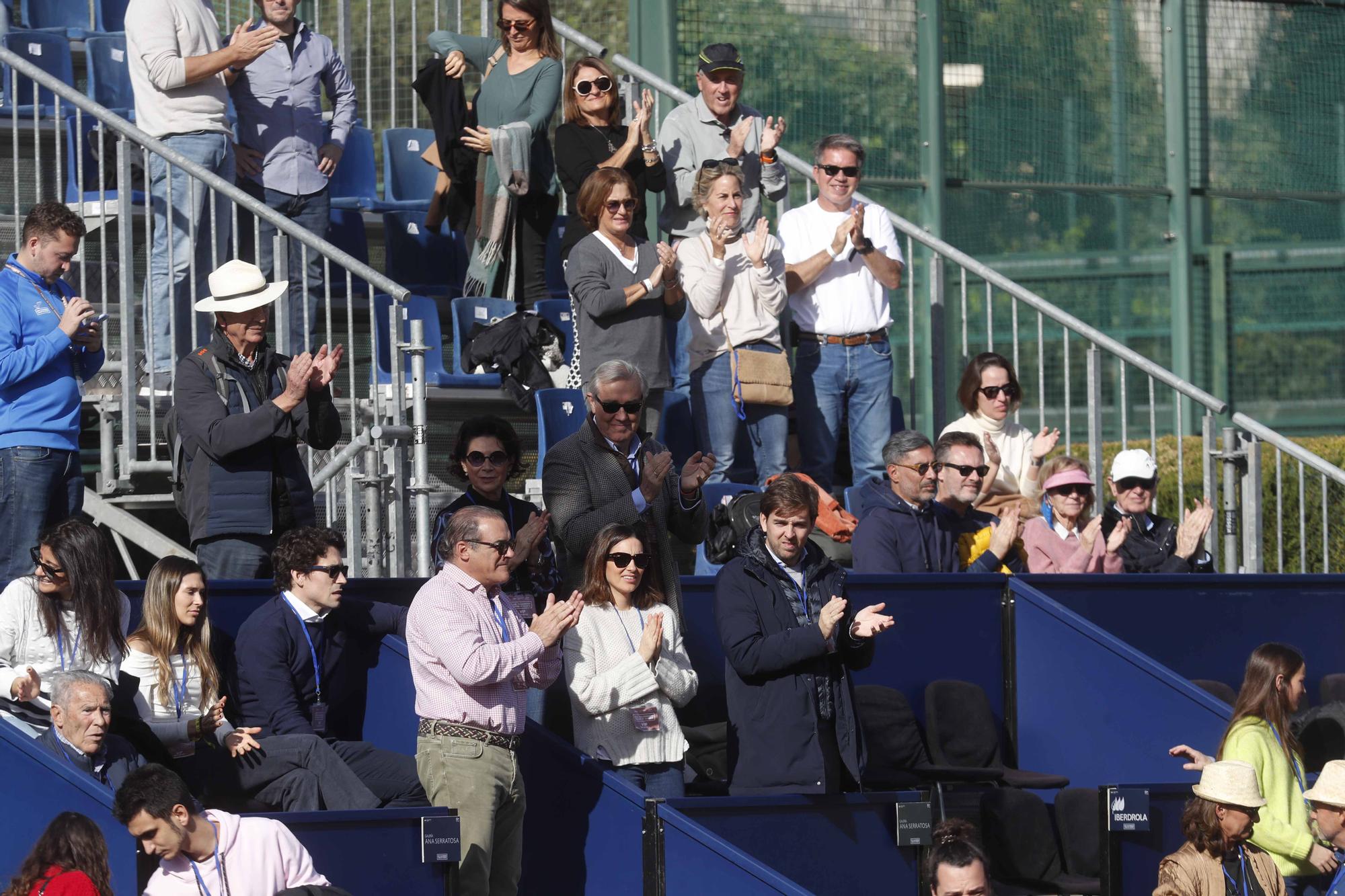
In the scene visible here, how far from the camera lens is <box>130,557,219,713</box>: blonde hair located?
6.96 m

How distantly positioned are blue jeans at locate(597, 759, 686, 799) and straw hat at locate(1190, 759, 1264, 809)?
1.82m

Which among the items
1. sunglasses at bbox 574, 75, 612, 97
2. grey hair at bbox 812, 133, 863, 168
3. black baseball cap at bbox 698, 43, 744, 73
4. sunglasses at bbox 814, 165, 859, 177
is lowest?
sunglasses at bbox 814, 165, 859, 177

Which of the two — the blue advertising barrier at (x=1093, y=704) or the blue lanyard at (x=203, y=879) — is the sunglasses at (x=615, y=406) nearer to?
the blue advertising barrier at (x=1093, y=704)

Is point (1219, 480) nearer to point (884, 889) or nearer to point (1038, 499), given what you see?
point (1038, 499)

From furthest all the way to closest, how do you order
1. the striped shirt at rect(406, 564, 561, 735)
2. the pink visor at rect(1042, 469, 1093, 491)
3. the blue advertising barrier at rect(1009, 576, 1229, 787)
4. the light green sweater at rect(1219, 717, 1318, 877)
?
the pink visor at rect(1042, 469, 1093, 491) < the blue advertising barrier at rect(1009, 576, 1229, 787) < the light green sweater at rect(1219, 717, 1318, 877) < the striped shirt at rect(406, 564, 561, 735)

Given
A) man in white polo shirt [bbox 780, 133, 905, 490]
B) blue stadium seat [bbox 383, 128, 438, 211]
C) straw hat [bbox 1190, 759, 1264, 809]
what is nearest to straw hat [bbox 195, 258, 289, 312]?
man in white polo shirt [bbox 780, 133, 905, 490]

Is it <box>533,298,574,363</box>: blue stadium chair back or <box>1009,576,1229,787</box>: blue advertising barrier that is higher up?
<box>533,298,574,363</box>: blue stadium chair back

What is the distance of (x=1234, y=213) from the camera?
1500cm

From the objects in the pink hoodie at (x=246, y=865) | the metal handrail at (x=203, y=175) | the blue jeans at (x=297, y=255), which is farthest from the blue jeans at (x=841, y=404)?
the pink hoodie at (x=246, y=865)

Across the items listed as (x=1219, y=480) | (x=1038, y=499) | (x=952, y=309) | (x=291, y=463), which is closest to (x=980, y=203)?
(x=952, y=309)

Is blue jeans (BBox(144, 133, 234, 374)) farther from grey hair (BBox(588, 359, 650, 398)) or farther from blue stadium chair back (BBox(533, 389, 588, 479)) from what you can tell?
grey hair (BBox(588, 359, 650, 398))

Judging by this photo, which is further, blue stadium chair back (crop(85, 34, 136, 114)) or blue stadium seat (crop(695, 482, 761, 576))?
blue stadium chair back (crop(85, 34, 136, 114))

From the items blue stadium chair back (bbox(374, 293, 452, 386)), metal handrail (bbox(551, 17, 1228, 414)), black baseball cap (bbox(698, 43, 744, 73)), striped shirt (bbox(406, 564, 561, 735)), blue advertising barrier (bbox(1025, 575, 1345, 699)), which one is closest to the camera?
striped shirt (bbox(406, 564, 561, 735))

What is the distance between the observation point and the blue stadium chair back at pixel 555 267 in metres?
10.7
